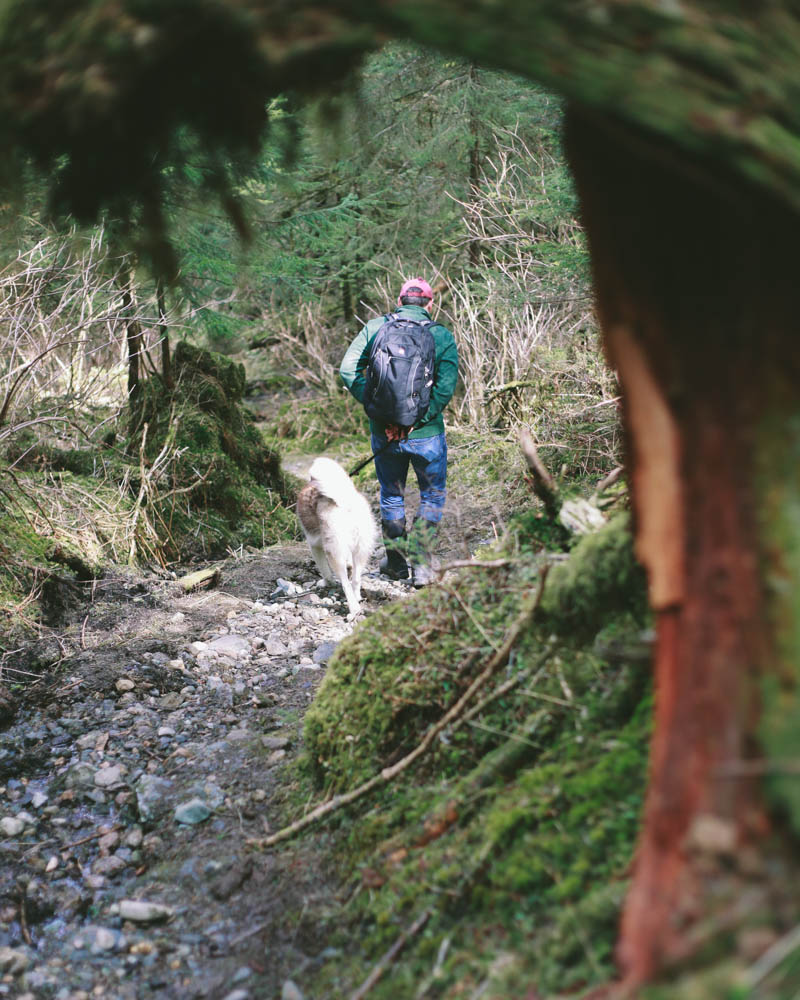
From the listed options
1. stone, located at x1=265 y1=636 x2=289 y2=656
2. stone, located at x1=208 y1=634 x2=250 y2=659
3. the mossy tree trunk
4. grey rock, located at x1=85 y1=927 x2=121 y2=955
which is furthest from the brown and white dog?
the mossy tree trunk

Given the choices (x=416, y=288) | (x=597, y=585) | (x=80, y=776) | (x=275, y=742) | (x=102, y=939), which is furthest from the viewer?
(x=416, y=288)

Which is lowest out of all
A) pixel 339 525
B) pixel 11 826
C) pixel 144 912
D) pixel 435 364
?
pixel 11 826

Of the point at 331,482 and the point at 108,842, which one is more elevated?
the point at 331,482

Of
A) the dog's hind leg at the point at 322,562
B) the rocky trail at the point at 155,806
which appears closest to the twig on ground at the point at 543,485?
the rocky trail at the point at 155,806

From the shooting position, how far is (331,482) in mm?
7086

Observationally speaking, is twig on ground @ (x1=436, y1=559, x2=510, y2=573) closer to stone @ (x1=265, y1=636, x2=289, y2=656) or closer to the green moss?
the green moss

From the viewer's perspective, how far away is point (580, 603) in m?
2.50

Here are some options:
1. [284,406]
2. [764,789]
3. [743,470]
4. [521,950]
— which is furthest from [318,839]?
[284,406]

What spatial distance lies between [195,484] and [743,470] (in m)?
7.31

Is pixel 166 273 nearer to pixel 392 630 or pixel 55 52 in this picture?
pixel 55 52

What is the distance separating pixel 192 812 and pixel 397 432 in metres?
4.43

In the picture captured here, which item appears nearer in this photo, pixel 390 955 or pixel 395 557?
pixel 390 955

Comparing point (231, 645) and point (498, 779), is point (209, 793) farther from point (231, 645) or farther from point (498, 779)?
point (231, 645)

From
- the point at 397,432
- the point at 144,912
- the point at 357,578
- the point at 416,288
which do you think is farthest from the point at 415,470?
the point at 144,912
